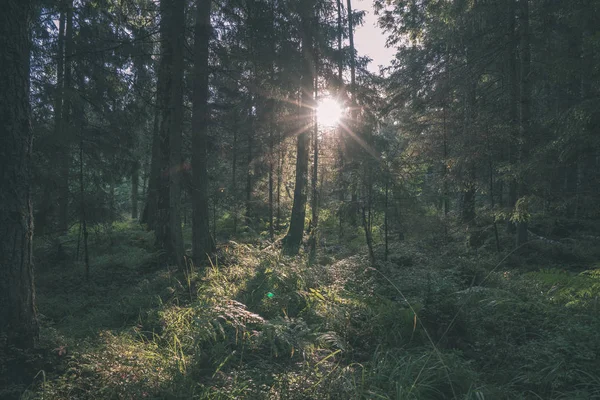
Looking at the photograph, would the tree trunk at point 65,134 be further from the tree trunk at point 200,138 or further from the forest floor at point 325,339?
the forest floor at point 325,339

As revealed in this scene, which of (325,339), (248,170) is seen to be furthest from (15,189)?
(248,170)

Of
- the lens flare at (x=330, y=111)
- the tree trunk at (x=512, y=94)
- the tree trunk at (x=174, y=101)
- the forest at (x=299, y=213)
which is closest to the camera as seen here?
the forest at (x=299, y=213)

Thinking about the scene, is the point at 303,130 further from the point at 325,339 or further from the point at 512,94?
the point at 325,339

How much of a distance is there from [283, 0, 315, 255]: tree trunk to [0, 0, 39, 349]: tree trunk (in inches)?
351

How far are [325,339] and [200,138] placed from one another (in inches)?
283

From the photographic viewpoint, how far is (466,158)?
445 inches

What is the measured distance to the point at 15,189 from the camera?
3889 mm

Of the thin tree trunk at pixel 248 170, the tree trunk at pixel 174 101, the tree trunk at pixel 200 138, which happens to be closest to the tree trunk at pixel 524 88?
the tree trunk at pixel 200 138

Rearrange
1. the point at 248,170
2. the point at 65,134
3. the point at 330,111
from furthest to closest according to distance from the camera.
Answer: the point at 248,170 → the point at 330,111 → the point at 65,134

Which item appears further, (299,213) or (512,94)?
(299,213)

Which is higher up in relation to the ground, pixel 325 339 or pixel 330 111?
pixel 330 111

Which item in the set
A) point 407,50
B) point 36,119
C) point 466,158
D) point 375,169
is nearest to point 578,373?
point 375,169

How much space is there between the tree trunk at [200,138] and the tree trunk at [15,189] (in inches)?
210

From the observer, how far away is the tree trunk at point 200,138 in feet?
30.1
